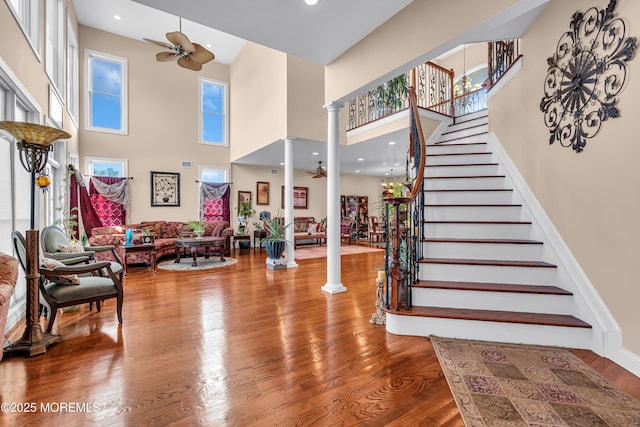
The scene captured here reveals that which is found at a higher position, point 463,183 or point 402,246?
point 463,183

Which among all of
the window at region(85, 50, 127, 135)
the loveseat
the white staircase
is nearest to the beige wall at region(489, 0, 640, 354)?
the white staircase

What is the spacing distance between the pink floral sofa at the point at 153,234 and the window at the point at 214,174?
1564 millimetres

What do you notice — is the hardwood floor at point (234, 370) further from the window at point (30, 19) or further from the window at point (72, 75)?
the window at point (72, 75)

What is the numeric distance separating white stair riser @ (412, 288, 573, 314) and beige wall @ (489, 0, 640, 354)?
319 mm

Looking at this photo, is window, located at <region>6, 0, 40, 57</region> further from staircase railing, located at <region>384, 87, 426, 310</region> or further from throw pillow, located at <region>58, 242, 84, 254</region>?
staircase railing, located at <region>384, 87, 426, 310</region>

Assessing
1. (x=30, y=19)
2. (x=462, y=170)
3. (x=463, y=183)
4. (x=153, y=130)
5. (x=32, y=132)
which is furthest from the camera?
(x=153, y=130)

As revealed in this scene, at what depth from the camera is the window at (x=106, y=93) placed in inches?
283

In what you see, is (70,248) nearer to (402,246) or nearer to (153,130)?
(402,246)

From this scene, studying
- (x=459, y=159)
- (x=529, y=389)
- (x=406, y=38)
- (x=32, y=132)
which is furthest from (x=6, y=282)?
(x=459, y=159)

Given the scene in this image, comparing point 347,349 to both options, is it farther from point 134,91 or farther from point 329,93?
point 134,91

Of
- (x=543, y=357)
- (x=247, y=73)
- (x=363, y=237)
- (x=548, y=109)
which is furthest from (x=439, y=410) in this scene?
(x=363, y=237)

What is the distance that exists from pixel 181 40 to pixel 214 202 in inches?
209

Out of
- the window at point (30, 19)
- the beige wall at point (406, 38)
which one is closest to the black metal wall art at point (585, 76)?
the beige wall at point (406, 38)

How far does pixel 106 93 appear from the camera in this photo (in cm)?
742
